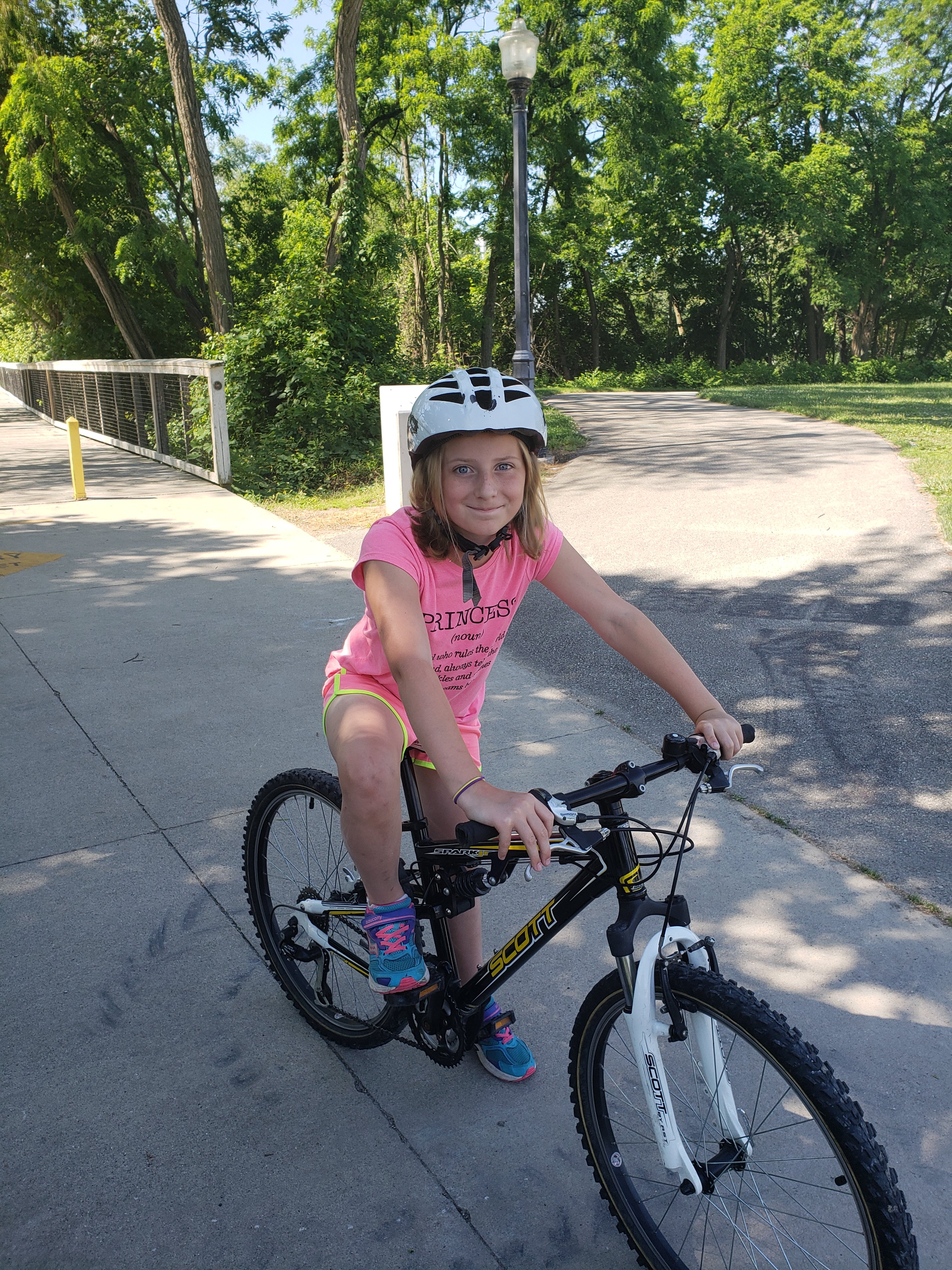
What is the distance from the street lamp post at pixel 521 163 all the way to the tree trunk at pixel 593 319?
2728 cm

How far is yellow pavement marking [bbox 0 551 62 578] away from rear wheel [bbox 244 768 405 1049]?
6.05m

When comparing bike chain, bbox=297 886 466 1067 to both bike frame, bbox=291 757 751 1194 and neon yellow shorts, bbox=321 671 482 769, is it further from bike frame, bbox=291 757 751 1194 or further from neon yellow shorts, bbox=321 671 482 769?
bike frame, bbox=291 757 751 1194

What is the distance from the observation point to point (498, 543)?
2.35m

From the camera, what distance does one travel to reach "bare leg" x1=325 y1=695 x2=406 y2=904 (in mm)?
2182

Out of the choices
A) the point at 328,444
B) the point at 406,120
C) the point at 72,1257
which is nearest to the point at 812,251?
the point at 406,120

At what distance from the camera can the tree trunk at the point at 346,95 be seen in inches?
561

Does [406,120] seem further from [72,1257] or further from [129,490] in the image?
[72,1257]

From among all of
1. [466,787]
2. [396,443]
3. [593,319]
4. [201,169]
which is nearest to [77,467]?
[396,443]

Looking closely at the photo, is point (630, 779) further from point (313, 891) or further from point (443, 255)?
point (443, 255)

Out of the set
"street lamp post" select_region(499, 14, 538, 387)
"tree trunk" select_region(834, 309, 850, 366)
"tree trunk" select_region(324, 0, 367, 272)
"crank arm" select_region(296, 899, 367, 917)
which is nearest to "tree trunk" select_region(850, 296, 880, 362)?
"tree trunk" select_region(834, 309, 850, 366)

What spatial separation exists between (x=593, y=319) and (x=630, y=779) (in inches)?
1548

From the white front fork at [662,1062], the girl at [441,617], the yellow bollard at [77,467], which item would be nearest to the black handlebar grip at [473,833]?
the girl at [441,617]

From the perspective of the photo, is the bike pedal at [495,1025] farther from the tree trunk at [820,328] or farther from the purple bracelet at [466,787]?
the tree trunk at [820,328]

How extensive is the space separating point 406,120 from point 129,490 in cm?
1579
